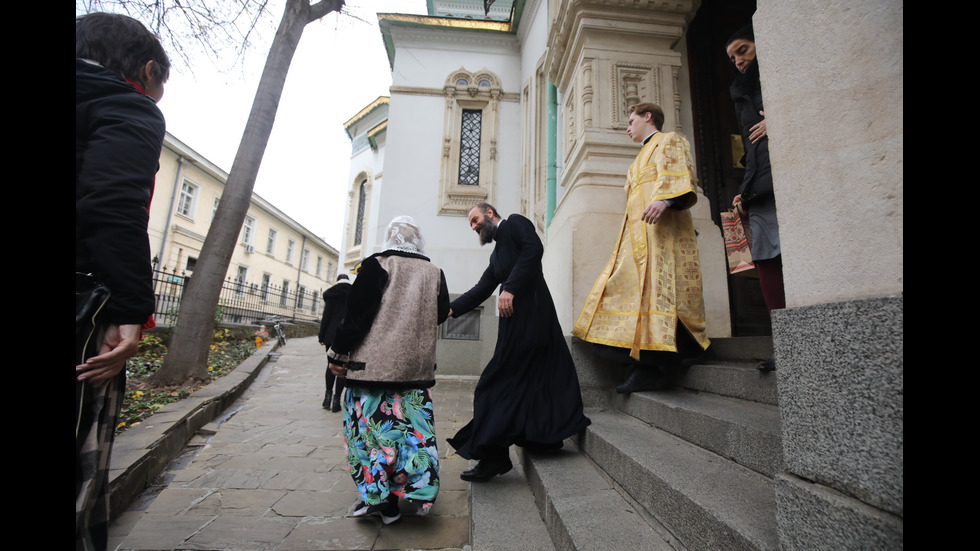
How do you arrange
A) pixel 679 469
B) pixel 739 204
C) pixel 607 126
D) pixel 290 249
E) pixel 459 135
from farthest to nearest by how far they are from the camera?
pixel 290 249
pixel 459 135
pixel 607 126
pixel 739 204
pixel 679 469

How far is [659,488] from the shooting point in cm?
147

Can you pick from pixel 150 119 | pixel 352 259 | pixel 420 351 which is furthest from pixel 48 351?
pixel 352 259

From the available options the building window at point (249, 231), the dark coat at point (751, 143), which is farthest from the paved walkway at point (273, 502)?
the building window at point (249, 231)

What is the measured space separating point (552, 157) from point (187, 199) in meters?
22.8

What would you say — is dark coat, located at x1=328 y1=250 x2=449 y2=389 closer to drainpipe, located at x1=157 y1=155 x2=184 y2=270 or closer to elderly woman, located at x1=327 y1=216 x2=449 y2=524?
elderly woman, located at x1=327 y1=216 x2=449 y2=524

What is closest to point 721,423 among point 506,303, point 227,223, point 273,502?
point 506,303

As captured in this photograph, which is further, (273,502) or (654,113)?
(654,113)

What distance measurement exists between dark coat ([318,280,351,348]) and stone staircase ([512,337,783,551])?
2820mm

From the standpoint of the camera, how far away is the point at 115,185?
1.17 meters

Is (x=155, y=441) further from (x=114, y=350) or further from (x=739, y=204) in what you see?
(x=739, y=204)

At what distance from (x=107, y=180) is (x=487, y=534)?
183 cm

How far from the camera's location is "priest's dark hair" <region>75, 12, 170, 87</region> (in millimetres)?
1333

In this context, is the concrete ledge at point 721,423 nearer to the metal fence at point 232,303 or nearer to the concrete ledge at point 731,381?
the concrete ledge at point 731,381
